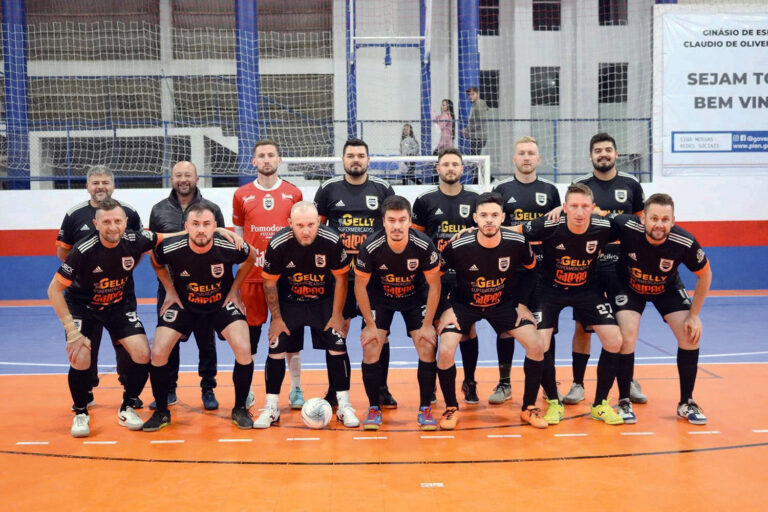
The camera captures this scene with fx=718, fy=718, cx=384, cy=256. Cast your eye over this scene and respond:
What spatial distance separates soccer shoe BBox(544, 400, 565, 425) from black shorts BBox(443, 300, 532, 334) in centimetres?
67

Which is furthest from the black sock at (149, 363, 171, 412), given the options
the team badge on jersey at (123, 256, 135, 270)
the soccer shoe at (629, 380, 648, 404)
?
the soccer shoe at (629, 380, 648, 404)

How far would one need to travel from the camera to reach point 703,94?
1289 centimetres

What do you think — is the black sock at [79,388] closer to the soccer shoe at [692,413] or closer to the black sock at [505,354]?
the black sock at [505,354]

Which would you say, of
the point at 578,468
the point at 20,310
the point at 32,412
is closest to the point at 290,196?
the point at 32,412

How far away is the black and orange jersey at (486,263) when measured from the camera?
543 centimetres

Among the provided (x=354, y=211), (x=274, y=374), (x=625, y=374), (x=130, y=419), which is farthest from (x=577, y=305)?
(x=130, y=419)

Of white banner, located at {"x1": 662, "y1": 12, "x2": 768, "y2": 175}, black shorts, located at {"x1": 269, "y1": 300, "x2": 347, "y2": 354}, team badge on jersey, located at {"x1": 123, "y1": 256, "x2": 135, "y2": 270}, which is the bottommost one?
black shorts, located at {"x1": 269, "y1": 300, "x2": 347, "y2": 354}

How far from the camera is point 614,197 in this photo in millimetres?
6047

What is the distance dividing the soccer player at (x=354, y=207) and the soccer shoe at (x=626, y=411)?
1.80 metres

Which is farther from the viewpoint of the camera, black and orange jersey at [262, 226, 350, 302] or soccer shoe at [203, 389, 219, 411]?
soccer shoe at [203, 389, 219, 411]

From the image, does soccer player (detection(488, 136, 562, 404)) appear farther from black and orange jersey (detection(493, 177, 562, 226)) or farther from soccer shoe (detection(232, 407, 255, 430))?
soccer shoe (detection(232, 407, 255, 430))

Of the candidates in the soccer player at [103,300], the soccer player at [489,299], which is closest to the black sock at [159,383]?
the soccer player at [103,300]

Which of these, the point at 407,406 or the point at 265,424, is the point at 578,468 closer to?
the point at 407,406

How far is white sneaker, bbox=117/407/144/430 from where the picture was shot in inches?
211
